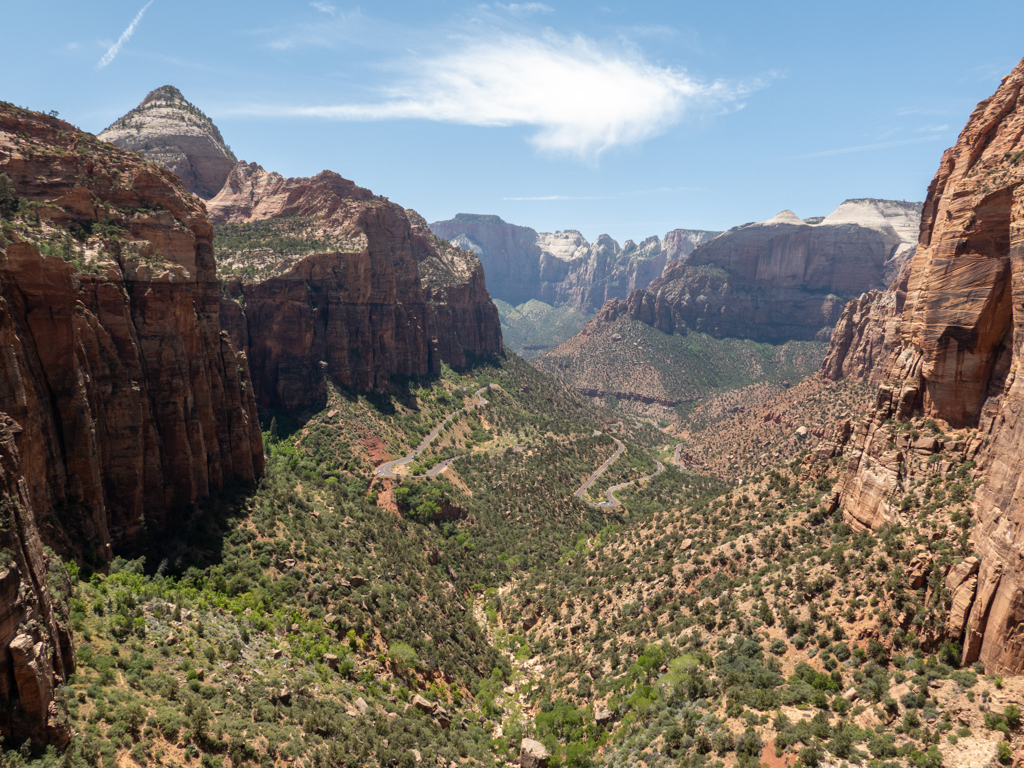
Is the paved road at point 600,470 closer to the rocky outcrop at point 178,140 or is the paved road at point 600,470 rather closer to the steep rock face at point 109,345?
the steep rock face at point 109,345

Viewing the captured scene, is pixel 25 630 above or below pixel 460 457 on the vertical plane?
above

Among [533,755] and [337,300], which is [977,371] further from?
[337,300]

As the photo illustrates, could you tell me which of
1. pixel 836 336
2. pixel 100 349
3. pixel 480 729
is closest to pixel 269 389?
pixel 100 349

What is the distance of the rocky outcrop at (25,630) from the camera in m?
20.2

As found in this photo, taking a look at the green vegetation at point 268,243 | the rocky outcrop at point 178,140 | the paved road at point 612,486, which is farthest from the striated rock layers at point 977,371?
the rocky outcrop at point 178,140

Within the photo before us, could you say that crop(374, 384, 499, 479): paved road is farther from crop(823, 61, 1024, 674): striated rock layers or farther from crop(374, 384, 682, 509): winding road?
crop(823, 61, 1024, 674): striated rock layers

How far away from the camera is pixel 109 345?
3938 cm

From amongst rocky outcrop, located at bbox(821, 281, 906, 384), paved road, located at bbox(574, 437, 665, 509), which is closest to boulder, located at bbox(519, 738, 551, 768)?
paved road, located at bbox(574, 437, 665, 509)

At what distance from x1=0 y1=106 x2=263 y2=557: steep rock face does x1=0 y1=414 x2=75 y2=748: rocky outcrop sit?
24.8 ft

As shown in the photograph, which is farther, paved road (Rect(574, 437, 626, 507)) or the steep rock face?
paved road (Rect(574, 437, 626, 507))

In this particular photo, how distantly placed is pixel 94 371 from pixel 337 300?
211 feet

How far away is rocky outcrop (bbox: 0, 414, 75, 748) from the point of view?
66.1 ft

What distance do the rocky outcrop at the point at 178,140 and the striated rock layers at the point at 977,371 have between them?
147 meters

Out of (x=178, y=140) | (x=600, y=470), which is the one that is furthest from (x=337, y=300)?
(x=178, y=140)
